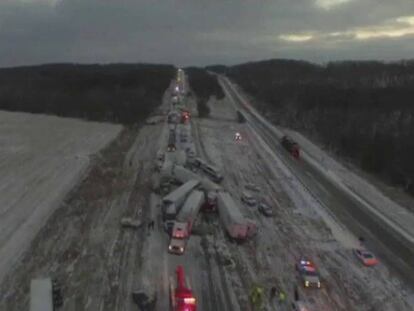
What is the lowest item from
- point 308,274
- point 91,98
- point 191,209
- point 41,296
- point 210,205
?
point 91,98

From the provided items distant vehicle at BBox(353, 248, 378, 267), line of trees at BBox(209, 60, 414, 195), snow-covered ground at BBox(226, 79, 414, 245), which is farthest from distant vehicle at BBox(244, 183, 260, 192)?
distant vehicle at BBox(353, 248, 378, 267)

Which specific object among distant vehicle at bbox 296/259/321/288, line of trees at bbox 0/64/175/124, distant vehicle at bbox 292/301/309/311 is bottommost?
line of trees at bbox 0/64/175/124

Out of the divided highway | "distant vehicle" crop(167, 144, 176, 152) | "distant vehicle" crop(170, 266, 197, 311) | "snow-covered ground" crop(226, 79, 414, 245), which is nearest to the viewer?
"distant vehicle" crop(170, 266, 197, 311)

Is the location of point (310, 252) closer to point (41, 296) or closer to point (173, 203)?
point (173, 203)

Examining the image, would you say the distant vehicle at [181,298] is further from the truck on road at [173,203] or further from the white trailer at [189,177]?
the white trailer at [189,177]

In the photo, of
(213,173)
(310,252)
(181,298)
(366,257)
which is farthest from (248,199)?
(181,298)

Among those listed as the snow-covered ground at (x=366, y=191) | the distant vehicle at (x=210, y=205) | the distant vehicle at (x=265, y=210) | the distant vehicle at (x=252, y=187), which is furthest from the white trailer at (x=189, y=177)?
the snow-covered ground at (x=366, y=191)

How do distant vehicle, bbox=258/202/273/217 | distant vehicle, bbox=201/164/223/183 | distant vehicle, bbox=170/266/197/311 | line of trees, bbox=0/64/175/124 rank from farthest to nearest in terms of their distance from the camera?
line of trees, bbox=0/64/175/124 → distant vehicle, bbox=201/164/223/183 → distant vehicle, bbox=258/202/273/217 → distant vehicle, bbox=170/266/197/311

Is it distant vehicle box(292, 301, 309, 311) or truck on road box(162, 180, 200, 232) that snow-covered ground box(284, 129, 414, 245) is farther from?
truck on road box(162, 180, 200, 232)
